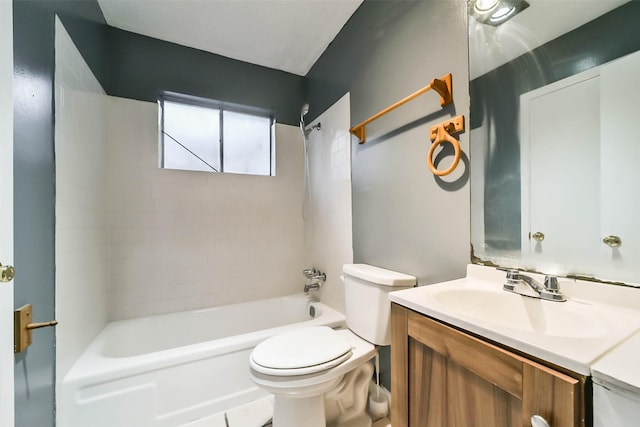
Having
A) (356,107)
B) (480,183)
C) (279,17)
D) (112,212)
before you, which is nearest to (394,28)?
(356,107)

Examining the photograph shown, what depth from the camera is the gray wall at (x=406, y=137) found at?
110 cm

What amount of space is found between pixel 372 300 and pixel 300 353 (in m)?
0.44

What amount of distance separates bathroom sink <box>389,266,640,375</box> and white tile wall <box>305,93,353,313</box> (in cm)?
94

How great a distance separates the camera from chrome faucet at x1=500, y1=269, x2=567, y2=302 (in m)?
0.79

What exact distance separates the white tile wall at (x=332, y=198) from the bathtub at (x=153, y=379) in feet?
1.15

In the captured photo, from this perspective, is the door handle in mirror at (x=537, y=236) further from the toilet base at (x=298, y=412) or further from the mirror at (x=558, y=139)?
the toilet base at (x=298, y=412)

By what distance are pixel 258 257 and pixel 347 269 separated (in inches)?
41.3

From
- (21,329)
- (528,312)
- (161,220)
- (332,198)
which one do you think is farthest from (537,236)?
(161,220)

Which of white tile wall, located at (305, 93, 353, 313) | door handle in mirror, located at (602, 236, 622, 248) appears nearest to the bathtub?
white tile wall, located at (305, 93, 353, 313)

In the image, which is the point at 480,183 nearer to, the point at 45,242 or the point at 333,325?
the point at 333,325

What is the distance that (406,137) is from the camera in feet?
4.40

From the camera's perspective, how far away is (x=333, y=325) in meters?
1.72

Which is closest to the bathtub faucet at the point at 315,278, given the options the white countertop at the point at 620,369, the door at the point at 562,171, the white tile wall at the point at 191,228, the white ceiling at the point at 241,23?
the white tile wall at the point at 191,228

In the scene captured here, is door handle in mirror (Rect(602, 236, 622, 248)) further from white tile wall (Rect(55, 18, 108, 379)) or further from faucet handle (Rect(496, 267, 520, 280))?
white tile wall (Rect(55, 18, 108, 379))
